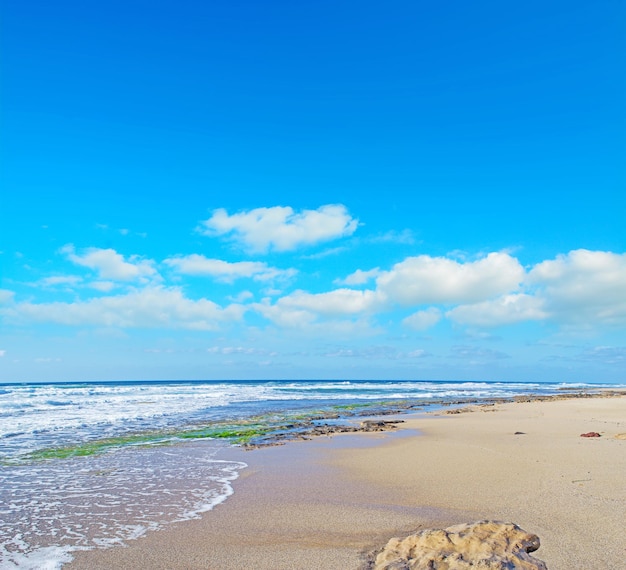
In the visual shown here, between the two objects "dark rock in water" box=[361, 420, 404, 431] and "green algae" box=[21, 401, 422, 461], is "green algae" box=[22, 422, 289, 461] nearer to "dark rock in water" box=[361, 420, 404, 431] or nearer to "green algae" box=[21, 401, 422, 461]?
"green algae" box=[21, 401, 422, 461]

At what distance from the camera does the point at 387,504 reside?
7145mm

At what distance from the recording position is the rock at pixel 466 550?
4.06 m

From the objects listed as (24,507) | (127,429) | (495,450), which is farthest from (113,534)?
(127,429)

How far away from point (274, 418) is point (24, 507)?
16.0 meters

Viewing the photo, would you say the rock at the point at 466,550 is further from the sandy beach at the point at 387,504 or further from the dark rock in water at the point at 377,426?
the dark rock in water at the point at 377,426

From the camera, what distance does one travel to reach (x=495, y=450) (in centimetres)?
1188

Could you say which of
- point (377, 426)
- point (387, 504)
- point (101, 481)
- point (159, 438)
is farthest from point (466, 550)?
point (377, 426)

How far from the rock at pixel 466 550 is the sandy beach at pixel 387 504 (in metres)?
0.48

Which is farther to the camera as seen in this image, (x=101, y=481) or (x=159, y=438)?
(x=159, y=438)

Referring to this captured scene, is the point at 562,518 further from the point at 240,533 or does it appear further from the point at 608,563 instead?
the point at 240,533

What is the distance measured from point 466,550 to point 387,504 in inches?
121

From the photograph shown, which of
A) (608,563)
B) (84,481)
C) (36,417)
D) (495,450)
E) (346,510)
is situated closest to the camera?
(608,563)

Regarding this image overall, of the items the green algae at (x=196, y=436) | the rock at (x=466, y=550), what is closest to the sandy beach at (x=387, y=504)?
the rock at (x=466, y=550)

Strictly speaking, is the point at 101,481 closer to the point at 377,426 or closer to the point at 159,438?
the point at 159,438
